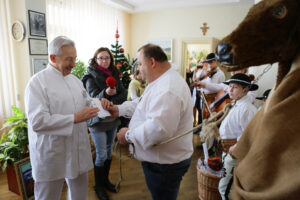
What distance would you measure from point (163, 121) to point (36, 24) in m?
2.68

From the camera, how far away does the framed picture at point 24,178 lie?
1.90 metres

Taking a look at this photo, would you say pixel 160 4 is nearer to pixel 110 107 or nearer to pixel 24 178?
pixel 110 107

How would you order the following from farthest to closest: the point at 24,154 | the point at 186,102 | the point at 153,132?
the point at 24,154 → the point at 186,102 → the point at 153,132

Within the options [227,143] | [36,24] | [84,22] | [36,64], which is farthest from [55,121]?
[84,22]

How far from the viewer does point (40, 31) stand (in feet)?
9.23

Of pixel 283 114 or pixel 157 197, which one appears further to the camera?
pixel 157 197

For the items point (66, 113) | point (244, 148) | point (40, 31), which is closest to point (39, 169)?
point (66, 113)

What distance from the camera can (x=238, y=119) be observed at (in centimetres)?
168

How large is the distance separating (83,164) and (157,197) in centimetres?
62

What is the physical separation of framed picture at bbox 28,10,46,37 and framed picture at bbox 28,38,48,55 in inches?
3.4

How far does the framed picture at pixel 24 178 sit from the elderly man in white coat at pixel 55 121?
72cm

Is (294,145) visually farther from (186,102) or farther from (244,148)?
(186,102)

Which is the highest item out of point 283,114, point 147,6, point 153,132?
point 147,6

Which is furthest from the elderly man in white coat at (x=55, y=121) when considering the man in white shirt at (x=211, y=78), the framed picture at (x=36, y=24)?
the man in white shirt at (x=211, y=78)
